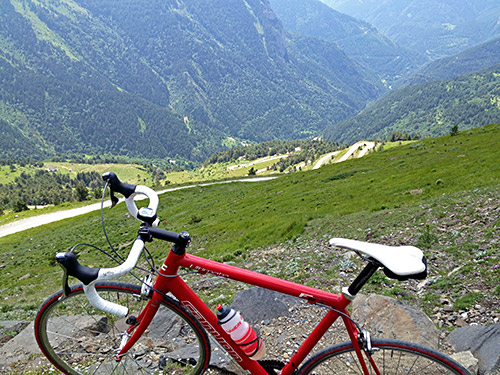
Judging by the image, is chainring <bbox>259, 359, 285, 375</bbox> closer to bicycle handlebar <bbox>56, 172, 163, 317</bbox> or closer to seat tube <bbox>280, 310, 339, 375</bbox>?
seat tube <bbox>280, 310, 339, 375</bbox>

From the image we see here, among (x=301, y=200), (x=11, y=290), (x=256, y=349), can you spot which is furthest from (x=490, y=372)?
(x=301, y=200)

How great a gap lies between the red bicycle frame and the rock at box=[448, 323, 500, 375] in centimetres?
264

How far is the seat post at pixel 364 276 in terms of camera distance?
3432 mm

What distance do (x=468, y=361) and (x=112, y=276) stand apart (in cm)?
587

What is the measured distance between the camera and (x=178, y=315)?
4.48 m

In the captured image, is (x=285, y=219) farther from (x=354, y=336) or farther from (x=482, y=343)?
(x=354, y=336)

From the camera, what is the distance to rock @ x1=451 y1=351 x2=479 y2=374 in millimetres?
4988

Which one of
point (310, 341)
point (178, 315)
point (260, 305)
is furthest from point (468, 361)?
point (178, 315)

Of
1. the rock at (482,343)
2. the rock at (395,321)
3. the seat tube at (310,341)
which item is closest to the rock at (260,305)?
the rock at (395,321)

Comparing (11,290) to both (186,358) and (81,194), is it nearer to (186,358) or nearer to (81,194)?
(186,358)

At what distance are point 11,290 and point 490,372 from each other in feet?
86.1

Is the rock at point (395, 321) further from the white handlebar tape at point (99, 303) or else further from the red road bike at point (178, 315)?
the white handlebar tape at point (99, 303)

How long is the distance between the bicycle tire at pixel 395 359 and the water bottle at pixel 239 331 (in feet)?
2.13

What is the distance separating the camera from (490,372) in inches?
188
